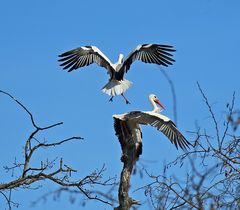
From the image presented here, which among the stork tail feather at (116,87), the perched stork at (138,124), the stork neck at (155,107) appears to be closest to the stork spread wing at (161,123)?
the perched stork at (138,124)

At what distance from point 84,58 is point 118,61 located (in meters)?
0.65

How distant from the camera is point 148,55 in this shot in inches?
527

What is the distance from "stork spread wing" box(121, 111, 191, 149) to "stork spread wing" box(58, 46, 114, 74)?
404 cm

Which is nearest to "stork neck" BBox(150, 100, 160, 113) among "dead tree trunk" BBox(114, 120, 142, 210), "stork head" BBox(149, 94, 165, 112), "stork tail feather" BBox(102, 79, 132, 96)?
"stork head" BBox(149, 94, 165, 112)

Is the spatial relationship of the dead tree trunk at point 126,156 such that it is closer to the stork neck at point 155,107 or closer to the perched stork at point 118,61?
the stork neck at point 155,107

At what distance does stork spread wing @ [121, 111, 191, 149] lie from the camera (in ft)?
29.5

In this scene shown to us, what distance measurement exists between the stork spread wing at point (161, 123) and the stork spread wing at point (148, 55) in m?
3.65

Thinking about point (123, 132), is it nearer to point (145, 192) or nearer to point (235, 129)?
point (145, 192)

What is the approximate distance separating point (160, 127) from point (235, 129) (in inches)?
172

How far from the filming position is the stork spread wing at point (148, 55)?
43.2 ft

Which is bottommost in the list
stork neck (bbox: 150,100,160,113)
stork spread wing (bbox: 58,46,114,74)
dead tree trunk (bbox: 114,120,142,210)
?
dead tree trunk (bbox: 114,120,142,210)

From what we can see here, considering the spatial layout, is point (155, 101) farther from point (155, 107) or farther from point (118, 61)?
point (118, 61)

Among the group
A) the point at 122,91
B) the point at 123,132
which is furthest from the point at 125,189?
→ the point at 122,91

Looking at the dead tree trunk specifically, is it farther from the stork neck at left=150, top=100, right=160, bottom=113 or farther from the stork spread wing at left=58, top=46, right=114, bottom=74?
the stork spread wing at left=58, top=46, right=114, bottom=74
